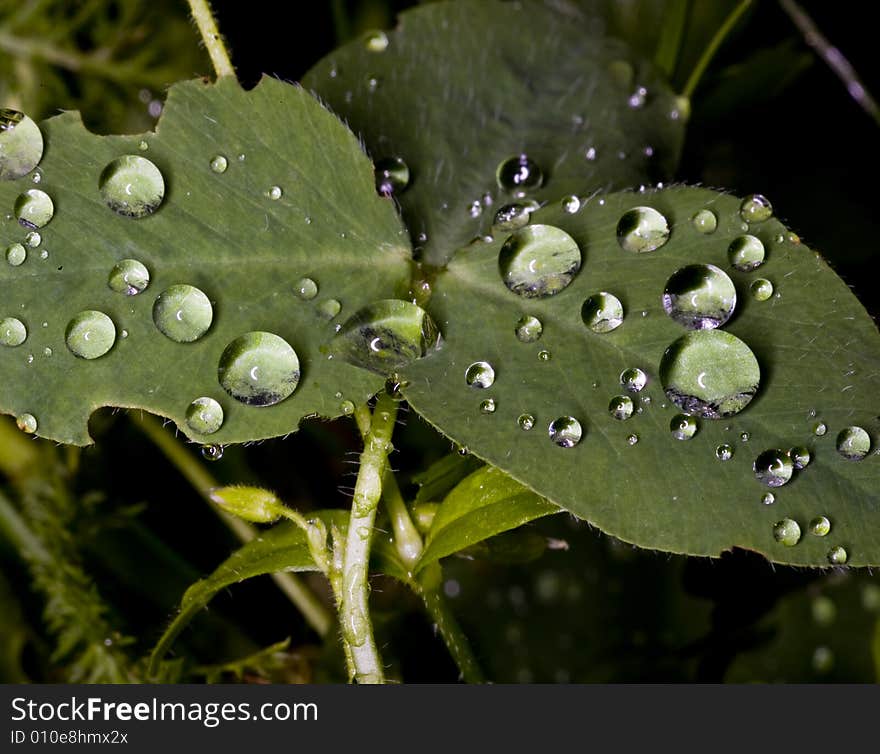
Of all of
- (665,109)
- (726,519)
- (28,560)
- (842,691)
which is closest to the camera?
(726,519)

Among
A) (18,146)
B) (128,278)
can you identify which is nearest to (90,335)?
(128,278)

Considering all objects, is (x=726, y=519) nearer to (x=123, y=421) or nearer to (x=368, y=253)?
(x=368, y=253)

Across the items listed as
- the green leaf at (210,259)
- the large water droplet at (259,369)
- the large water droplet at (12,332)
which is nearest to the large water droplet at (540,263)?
the green leaf at (210,259)

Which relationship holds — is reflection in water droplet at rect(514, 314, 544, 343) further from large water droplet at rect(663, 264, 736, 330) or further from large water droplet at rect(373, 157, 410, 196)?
large water droplet at rect(373, 157, 410, 196)

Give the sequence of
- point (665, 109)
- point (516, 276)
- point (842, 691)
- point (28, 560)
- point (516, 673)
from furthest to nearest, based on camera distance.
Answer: point (516, 673), point (28, 560), point (665, 109), point (842, 691), point (516, 276)

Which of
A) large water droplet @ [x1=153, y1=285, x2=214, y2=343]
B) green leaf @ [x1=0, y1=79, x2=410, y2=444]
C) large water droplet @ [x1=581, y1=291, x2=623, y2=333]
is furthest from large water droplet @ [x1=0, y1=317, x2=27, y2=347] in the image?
large water droplet @ [x1=581, y1=291, x2=623, y2=333]

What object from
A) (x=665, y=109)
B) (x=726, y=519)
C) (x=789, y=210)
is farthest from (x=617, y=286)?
(x=789, y=210)

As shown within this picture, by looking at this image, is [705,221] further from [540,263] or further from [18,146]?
[18,146]
